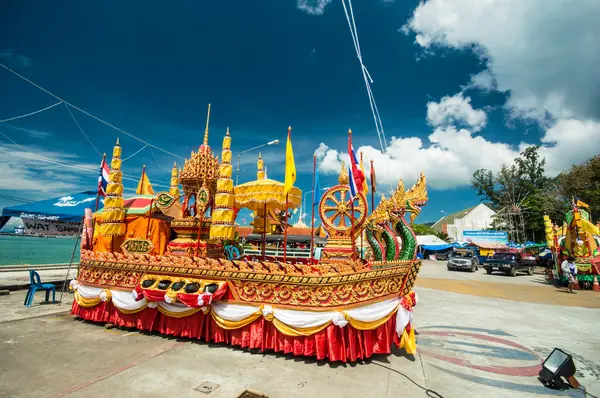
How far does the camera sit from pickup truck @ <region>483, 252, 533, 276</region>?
20844 millimetres

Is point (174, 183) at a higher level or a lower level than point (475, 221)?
lower

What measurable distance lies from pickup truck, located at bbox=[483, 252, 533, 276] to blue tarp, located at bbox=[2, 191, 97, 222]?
25378mm

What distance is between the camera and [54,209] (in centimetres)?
1074

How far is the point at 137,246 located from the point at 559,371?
9884 millimetres

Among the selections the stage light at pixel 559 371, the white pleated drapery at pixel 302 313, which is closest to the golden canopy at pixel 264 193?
the white pleated drapery at pixel 302 313

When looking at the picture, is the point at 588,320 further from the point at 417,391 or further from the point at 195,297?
the point at 195,297

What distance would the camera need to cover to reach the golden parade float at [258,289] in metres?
4.99

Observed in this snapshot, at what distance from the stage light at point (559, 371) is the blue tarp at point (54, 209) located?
13.5 metres

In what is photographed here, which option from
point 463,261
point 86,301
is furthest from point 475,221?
point 86,301

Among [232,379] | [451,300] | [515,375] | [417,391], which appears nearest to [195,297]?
[232,379]

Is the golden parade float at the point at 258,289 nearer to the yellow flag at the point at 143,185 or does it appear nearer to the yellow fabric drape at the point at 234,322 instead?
the yellow fabric drape at the point at 234,322

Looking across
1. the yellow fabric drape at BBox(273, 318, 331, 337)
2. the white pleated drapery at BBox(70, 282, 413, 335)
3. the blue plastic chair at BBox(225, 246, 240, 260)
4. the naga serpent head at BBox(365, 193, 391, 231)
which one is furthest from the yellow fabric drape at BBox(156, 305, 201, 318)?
the naga serpent head at BBox(365, 193, 391, 231)

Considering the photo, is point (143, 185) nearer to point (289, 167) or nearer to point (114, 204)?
point (114, 204)

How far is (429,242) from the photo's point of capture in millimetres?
40594
